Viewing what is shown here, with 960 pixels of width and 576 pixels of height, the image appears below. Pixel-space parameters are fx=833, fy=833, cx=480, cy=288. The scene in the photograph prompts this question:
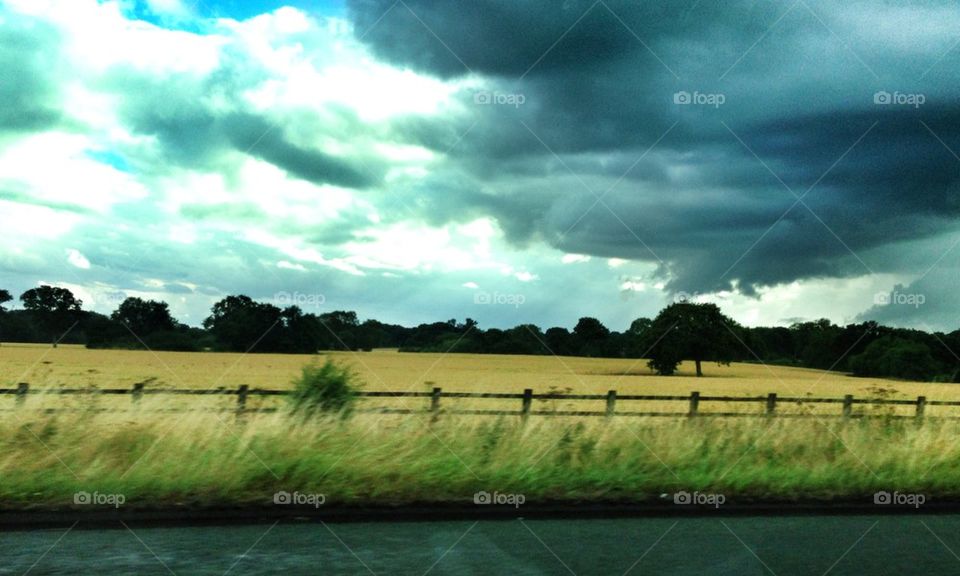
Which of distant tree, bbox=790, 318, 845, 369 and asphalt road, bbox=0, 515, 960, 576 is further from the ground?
distant tree, bbox=790, 318, 845, 369

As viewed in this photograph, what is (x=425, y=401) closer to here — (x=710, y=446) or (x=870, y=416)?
(x=710, y=446)

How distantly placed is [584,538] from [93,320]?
98264mm

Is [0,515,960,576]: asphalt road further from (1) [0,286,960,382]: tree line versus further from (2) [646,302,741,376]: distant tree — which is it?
(2) [646,302,741,376]: distant tree

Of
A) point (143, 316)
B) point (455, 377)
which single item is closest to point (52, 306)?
point (143, 316)

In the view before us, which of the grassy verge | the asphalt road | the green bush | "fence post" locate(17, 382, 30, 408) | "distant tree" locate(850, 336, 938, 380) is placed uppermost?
"distant tree" locate(850, 336, 938, 380)

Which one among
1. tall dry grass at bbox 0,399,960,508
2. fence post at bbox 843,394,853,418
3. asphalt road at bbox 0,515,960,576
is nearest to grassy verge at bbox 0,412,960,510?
tall dry grass at bbox 0,399,960,508

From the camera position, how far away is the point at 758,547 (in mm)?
7047

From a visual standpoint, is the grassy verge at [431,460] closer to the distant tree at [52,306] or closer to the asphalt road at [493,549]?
the asphalt road at [493,549]

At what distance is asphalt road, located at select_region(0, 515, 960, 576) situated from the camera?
19.6 feet

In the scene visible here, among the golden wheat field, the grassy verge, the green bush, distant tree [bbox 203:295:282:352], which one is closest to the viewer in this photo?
the grassy verge

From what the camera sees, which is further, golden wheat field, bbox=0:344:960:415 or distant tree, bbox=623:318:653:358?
distant tree, bbox=623:318:653:358

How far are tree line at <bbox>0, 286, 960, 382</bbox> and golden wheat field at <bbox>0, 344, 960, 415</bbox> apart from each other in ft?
7.04

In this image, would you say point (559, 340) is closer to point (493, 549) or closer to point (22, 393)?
point (22, 393)

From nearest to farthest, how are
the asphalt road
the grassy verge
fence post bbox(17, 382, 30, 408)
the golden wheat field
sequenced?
the asphalt road < the grassy verge < fence post bbox(17, 382, 30, 408) < the golden wheat field
